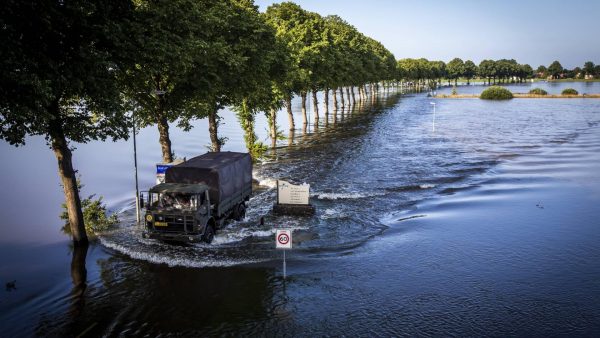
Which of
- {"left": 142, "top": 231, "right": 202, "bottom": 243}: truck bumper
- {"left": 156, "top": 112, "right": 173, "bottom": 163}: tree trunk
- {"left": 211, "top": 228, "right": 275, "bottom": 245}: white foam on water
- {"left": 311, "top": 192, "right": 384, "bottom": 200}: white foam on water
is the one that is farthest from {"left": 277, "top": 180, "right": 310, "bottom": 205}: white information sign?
{"left": 156, "top": 112, "right": 173, "bottom": 163}: tree trunk

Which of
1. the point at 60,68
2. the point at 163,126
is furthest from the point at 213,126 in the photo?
the point at 60,68

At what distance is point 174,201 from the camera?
21.8 meters

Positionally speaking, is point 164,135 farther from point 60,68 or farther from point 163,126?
point 60,68

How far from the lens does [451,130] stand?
73.6 m

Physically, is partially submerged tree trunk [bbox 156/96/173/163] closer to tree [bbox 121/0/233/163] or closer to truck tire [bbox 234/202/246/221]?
tree [bbox 121/0/233/163]

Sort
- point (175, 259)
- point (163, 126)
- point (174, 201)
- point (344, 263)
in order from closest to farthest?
point (344, 263) < point (175, 259) < point (174, 201) < point (163, 126)

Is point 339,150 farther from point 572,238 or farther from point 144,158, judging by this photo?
point 572,238

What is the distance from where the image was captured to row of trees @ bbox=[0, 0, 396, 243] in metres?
16.7

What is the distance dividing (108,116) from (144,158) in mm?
29281

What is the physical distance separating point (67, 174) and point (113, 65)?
5.91m

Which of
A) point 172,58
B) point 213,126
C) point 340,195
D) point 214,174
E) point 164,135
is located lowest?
point 340,195

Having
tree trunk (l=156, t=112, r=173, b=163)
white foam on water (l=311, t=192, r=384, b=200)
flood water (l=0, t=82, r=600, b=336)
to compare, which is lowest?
flood water (l=0, t=82, r=600, b=336)

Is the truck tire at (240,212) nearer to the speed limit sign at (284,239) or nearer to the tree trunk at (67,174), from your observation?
the tree trunk at (67,174)

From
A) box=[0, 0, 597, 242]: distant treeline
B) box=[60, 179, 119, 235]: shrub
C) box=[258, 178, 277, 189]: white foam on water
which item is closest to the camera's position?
box=[0, 0, 597, 242]: distant treeline
